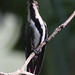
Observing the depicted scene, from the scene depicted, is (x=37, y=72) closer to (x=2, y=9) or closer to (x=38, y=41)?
(x=38, y=41)

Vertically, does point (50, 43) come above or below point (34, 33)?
below

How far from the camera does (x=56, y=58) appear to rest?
2510mm

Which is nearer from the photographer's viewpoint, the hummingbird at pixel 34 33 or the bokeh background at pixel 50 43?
the hummingbird at pixel 34 33

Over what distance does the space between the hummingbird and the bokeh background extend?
1.01ft

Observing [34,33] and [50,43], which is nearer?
[34,33]

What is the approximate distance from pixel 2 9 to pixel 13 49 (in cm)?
50

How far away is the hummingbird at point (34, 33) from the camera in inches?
78.3

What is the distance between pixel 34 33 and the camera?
206cm

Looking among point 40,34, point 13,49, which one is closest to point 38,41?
point 40,34

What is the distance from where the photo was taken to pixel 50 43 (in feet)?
8.56

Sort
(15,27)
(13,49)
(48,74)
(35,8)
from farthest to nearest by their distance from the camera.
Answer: (15,27), (13,49), (48,74), (35,8)

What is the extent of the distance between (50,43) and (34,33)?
0.56 m

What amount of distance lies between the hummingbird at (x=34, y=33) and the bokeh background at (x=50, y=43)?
1.01ft

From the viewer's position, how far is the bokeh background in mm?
2498
